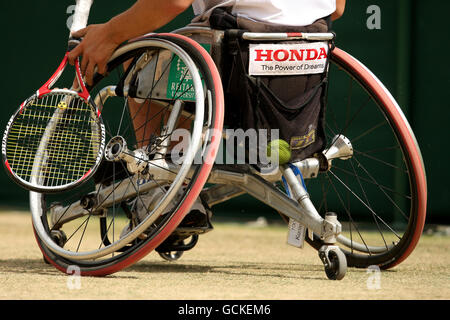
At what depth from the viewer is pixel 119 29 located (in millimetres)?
2914

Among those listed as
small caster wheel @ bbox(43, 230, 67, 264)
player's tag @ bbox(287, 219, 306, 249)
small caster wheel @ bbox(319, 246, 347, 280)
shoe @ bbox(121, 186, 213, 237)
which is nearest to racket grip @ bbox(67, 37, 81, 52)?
shoe @ bbox(121, 186, 213, 237)

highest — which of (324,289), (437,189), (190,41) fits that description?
(190,41)

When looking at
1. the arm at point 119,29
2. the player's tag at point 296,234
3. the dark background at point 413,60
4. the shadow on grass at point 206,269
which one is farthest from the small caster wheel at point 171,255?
the dark background at point 413,60

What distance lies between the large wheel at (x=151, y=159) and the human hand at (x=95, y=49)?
51mm

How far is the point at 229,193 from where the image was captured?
3277 millimetres

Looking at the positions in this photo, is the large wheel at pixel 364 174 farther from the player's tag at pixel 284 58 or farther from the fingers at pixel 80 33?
A: the fingers at pixel 80 33

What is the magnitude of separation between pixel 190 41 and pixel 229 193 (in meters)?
0.70

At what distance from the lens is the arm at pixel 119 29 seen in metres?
2.79

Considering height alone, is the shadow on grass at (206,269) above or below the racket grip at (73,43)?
below

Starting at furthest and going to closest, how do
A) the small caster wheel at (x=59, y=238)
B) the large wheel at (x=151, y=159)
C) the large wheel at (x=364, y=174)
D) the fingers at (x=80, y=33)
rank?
the large wheel at (x=364, y=174), the small caster wheel at (x=59, y=238), the fingers at (x=80, y=33), the large wheel at (x=151, y=159)

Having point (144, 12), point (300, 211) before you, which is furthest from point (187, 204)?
point (144, 12)

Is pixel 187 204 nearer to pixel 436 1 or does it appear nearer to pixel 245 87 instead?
pixel 245 87

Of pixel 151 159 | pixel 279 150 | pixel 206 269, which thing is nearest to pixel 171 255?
pixel 206 269
